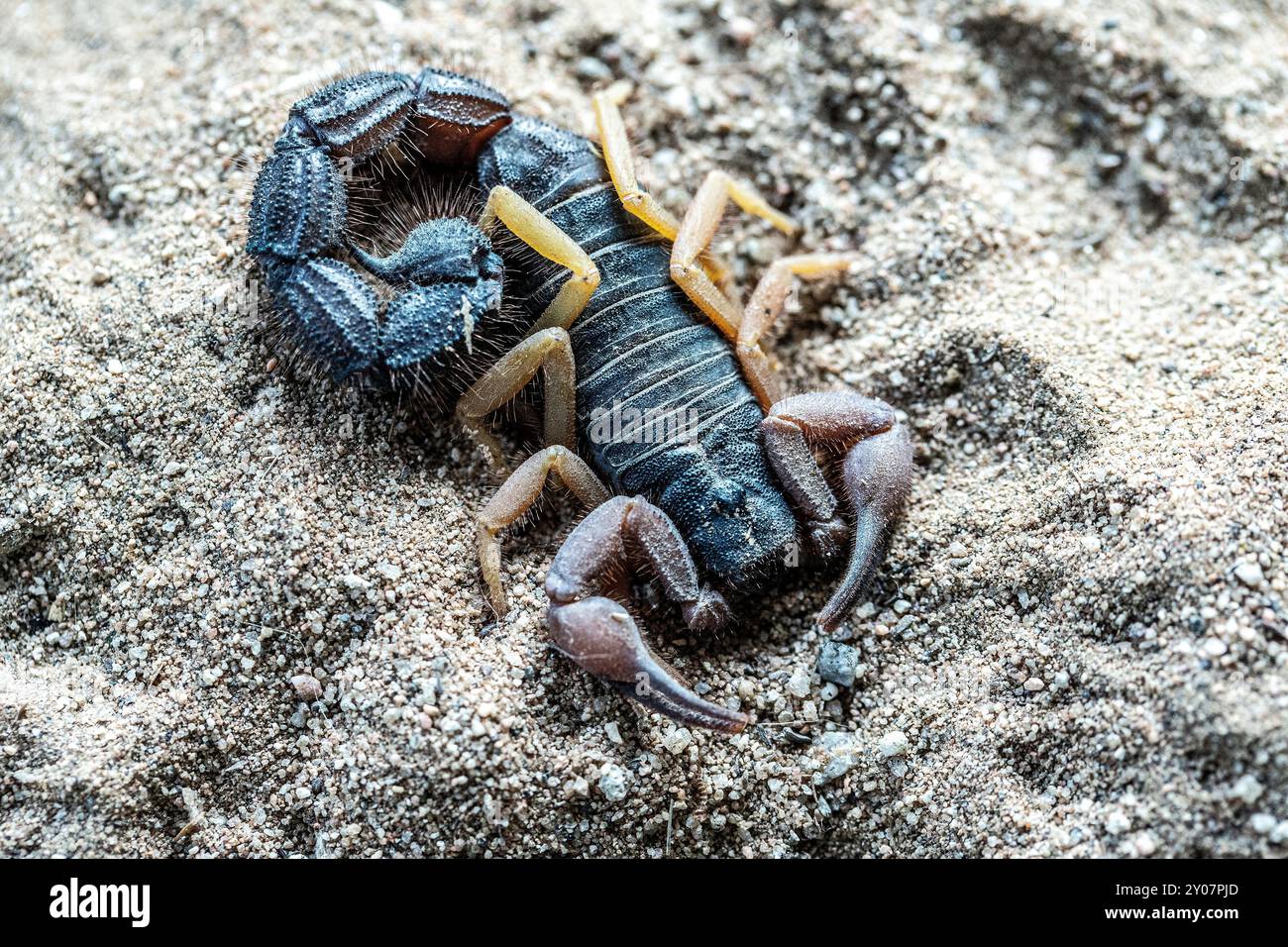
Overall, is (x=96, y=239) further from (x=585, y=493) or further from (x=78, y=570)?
(x=585, y=493)

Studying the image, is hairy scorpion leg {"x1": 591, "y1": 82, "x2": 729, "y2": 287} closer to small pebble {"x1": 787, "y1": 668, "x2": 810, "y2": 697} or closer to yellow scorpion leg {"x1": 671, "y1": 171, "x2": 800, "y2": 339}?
yellow scorpion leg {"x1": 671, "y1": 171, "x2": 800, "y2": 339}

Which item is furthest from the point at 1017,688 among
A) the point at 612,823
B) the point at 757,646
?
the point at 612,823

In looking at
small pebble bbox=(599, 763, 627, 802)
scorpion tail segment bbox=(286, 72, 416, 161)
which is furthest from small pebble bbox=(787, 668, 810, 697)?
scorpion tail segment bbox=(286, 72, 416, 161)

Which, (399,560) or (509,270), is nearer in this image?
(399,560)

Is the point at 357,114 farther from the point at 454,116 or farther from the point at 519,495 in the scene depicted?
the point at 519,495

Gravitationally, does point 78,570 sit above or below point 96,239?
below
